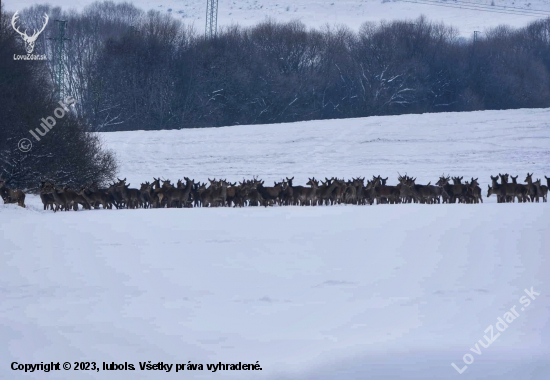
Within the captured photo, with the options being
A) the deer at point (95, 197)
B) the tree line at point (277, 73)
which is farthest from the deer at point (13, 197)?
the tree line at point (277, 73)

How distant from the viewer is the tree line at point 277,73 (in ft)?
192

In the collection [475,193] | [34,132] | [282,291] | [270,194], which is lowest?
[282,291]

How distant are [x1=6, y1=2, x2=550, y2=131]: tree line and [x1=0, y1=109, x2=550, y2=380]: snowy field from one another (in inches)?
1576

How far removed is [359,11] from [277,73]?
278 ft

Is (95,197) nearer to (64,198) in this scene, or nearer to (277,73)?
(64,198)

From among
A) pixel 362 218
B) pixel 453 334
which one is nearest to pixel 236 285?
pixel 453 334

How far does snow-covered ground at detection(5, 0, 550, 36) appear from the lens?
12781 cm

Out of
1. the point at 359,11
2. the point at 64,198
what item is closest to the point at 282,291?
the point at 64,198

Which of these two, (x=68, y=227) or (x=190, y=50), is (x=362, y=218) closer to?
(x=68, y=227)

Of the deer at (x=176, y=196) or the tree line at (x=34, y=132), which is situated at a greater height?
the tree line at (x=34, y=132)

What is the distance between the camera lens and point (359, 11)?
143625 millimetres

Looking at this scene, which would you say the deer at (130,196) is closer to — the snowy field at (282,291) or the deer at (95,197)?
the deer at (95,197)

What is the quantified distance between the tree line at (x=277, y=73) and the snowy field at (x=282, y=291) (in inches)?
1576

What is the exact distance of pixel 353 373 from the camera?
707 centimetres
